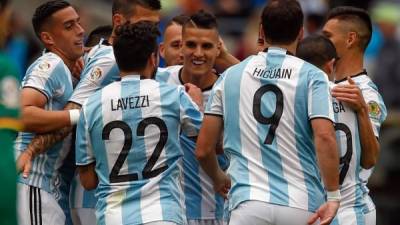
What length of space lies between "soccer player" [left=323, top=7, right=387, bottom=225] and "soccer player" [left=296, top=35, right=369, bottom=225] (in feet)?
0.20

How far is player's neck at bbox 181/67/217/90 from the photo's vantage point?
1125cm

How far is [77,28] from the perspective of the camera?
1110cm

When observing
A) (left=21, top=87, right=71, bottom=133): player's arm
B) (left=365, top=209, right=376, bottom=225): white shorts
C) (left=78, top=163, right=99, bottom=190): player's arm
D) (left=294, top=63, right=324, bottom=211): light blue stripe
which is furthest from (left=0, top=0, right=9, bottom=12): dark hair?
(left=365, top=209, right=376, bottom=225): white shorts

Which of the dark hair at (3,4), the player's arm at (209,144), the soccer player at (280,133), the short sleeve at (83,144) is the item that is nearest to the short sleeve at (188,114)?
the player's arm at (209,144)

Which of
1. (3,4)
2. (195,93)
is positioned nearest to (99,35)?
(195,93)

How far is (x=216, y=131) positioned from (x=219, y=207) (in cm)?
132

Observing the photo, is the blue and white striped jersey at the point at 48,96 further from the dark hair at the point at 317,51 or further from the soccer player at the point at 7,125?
the soccer player at the point at 7,125

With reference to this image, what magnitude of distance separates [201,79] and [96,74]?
0.87m

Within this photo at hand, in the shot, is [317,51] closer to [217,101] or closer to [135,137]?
[217,101]

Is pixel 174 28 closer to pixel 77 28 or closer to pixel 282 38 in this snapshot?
pixel 77 28

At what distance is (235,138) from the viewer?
33.1 feet

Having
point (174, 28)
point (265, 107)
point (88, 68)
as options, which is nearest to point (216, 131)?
point (265, 107)

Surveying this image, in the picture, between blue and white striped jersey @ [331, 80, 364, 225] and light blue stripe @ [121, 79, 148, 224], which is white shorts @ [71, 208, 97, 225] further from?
blue and white striped jersey @ [331, 80, 364, 225]

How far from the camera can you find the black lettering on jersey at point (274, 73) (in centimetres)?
996
